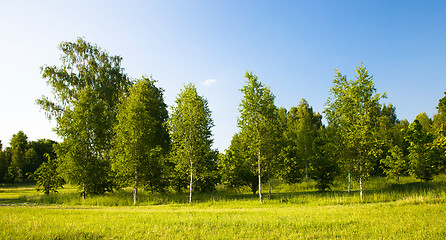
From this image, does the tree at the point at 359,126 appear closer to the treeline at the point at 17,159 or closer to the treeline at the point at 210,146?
the treeline at the point at 210,146

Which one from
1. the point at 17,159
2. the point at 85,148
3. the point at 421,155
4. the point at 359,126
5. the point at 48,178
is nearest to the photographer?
the point at 359,126

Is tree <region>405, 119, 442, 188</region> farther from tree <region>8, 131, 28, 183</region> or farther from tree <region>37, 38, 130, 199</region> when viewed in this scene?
tree <region>8, 131, 28, 183</region>

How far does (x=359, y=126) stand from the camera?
26.7 metres

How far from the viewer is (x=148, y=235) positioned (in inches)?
419

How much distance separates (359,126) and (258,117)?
10.0m

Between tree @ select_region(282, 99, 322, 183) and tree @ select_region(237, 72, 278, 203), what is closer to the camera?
tree @ select_region(237, 72, 278, 203)

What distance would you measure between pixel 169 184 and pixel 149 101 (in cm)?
1252

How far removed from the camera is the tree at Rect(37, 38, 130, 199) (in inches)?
1234

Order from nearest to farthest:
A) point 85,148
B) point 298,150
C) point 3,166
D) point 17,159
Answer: point 85,148 < point 298,150 < point 3,166 < point 17,159

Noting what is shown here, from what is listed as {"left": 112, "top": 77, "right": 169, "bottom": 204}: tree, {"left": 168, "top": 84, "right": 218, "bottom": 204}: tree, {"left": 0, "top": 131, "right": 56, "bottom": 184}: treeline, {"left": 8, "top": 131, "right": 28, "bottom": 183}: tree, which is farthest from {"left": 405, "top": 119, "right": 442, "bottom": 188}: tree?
{"left": 8, "top": 131, "right": 28, "bottom": 183}: tree

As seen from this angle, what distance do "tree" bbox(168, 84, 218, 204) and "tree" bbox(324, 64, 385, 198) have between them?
14.1 metres

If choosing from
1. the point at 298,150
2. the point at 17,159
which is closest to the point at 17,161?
the point at 17,159

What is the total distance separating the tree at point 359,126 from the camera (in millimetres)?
26297

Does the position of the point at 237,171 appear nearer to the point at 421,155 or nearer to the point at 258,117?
the point at 258,117
